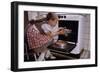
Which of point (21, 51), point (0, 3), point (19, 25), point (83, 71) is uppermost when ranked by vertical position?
point (0, 3)

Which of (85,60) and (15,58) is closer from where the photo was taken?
(15,58)

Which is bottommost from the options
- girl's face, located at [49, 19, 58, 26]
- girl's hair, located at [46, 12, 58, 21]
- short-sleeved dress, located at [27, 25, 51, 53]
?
short-sleeved dress, located at [27, 25, 51, 53]

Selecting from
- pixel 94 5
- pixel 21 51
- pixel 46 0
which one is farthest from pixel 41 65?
pixel 94 5

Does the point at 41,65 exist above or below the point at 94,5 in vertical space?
below

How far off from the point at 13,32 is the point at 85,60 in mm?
436

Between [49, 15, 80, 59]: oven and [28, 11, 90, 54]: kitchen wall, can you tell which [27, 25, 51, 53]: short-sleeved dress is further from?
[28, 11, 90, 54]: kitchen wall

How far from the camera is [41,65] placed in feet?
4.28

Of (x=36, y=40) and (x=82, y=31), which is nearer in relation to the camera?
(x=36, y=40)

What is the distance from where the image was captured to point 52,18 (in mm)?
1333

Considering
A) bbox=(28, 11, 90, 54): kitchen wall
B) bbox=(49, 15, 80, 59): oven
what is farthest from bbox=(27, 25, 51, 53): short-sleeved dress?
bbox=(28, 11, 90, 54): kitchen wall

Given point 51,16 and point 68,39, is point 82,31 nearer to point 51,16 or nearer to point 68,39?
point 68,39

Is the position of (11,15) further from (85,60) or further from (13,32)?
(85,60)

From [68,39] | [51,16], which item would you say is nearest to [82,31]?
[68,39]

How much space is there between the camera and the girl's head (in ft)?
4.35
